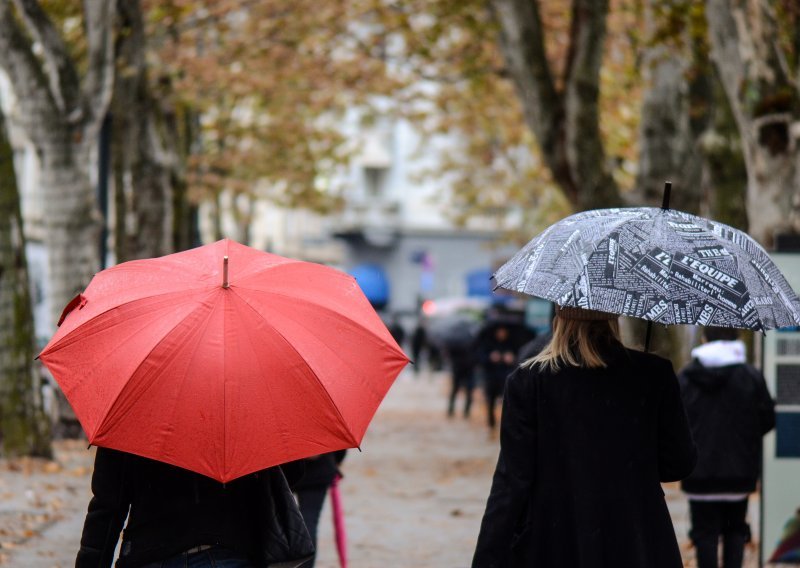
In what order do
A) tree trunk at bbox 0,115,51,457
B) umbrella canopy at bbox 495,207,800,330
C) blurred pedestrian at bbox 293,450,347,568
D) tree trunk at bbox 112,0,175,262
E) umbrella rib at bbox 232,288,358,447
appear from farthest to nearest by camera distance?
tree trunk at bbox 112,0,175,262 → tree trunk at bbox 0,115,51,457 → blurred pedestrian at bbox 293,450,347,568 → umbrella canopy at bbox 495,207,800,330 → umbrella rib at bbox 232,288,358,447

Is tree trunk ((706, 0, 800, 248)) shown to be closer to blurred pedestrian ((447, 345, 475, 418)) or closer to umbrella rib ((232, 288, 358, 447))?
umbrella rib ((232, 288, 358, 447))

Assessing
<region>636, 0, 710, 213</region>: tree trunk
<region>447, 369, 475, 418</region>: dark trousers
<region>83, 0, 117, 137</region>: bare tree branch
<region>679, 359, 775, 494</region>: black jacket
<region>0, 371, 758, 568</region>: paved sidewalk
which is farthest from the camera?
<region>447, 369, 475, 418</region>: dark trousers

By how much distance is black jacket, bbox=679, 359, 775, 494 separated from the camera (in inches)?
320

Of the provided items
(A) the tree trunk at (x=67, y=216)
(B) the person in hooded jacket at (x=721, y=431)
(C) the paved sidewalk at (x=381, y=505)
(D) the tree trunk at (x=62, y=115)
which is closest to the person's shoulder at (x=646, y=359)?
(B) the person in hooded jacket at (x=721, y=431)

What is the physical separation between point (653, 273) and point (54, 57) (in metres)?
12.0

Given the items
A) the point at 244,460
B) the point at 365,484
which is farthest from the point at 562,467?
the point at 365,484

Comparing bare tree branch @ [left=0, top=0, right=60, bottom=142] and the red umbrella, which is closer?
the red umbrella

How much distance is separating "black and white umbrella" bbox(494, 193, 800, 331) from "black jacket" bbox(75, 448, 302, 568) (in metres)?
1.23

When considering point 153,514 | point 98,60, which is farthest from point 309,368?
point 98,60

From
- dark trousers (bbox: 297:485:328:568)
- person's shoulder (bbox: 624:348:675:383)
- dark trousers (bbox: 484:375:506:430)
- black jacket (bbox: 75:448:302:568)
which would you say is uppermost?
person's shoulder (bbox: 624:348:675:383)

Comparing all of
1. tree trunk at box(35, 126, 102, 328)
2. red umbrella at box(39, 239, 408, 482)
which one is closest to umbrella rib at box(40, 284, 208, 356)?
red umbrella at box(39, 239, 408, 482)

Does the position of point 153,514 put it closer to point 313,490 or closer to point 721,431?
point 313,490

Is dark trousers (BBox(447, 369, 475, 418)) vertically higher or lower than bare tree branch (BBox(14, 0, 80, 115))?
lower

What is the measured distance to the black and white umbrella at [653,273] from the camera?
194 inches
